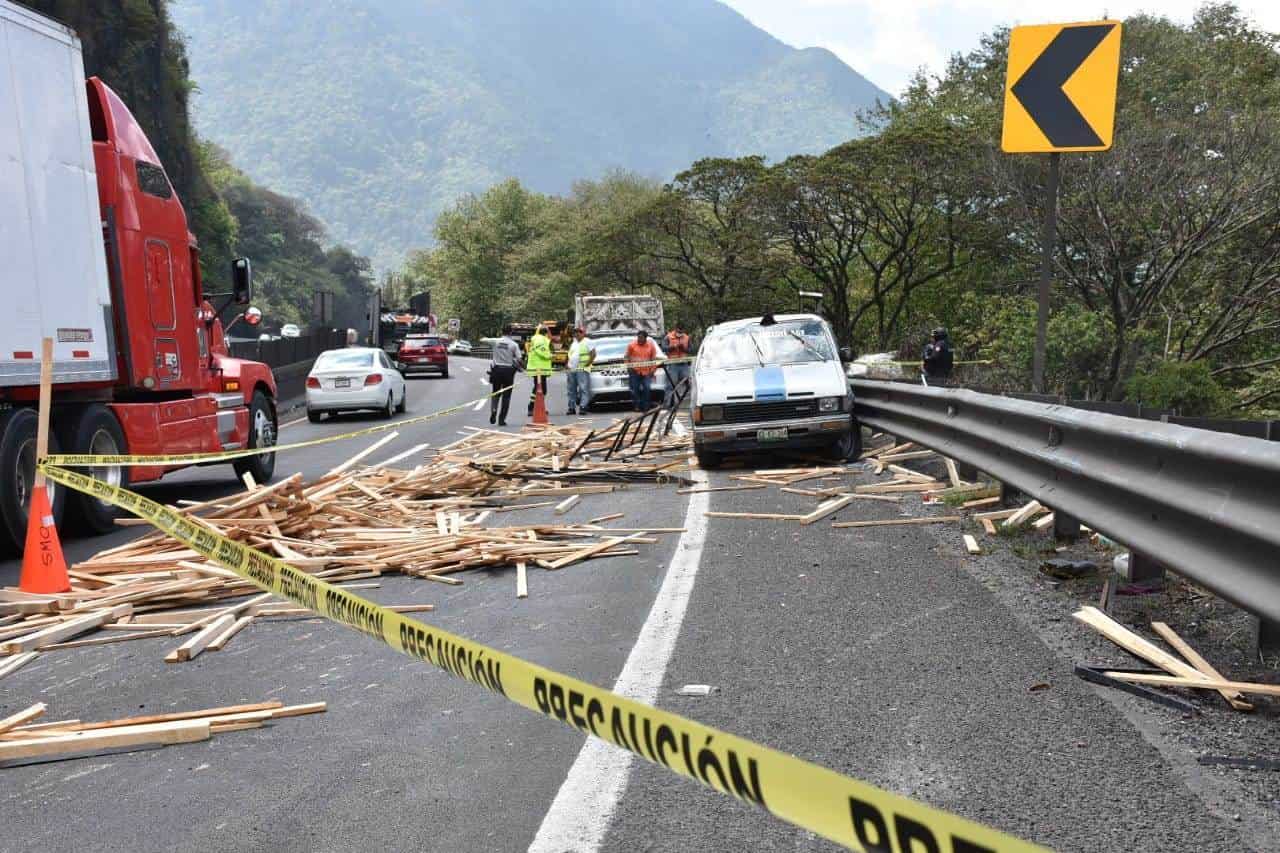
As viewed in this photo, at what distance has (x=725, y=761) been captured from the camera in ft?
6.88

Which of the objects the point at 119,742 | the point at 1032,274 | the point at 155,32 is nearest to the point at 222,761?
the point at 119,742

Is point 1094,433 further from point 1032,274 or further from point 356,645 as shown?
point 1032,274

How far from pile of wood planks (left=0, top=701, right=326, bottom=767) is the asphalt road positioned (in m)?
0.08

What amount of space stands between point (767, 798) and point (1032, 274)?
3691 cm

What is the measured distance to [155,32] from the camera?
49.8 metres

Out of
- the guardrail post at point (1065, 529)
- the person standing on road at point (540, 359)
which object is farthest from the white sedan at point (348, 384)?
the guardrail post at point (1065, 529)

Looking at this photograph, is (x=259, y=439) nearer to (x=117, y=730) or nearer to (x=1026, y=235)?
(x=117, y=730)

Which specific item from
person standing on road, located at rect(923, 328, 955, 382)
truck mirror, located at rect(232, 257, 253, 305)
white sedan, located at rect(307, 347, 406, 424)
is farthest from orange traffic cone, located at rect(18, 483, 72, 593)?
white sedan, located at rect(307, 347, 406, 424)

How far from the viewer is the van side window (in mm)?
11484

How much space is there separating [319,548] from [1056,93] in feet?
23.7

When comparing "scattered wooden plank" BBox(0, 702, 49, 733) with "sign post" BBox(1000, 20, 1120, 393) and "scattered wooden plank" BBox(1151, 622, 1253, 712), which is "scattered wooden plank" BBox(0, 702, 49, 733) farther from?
"sign post" BBox(1000, 20, 1120, 393)

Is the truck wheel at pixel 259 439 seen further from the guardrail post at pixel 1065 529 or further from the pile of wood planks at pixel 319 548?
the guardrail post at pixel 1065 529

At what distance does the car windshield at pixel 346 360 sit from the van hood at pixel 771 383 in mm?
13474

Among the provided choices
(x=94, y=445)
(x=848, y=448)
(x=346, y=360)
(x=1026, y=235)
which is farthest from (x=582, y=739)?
(x=1026, y=235)
